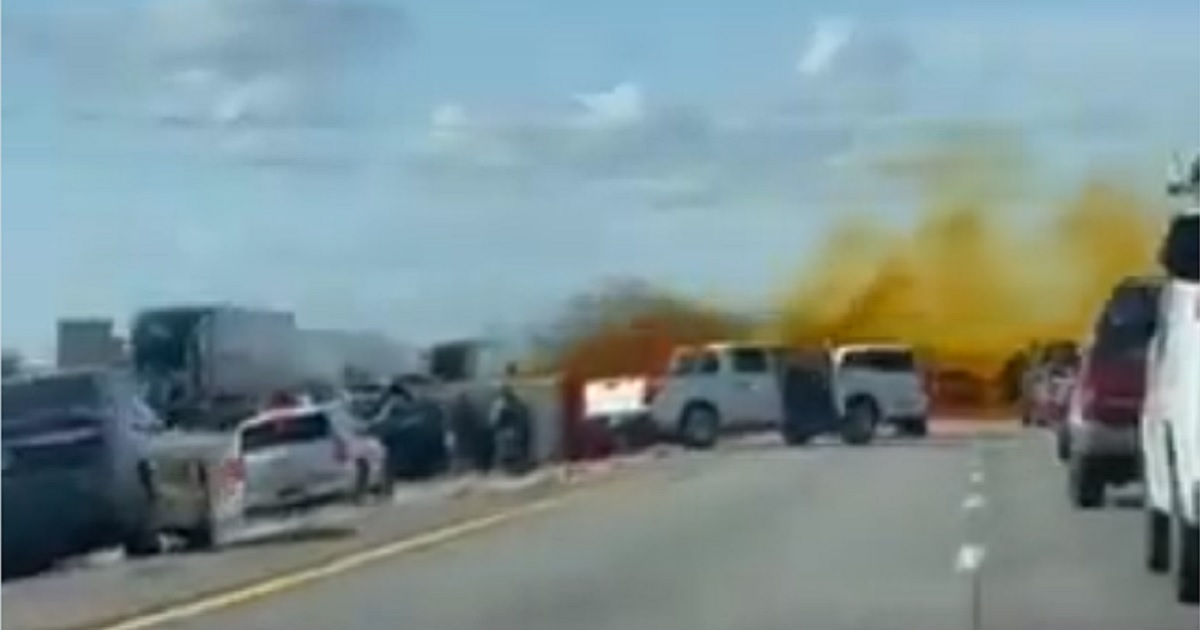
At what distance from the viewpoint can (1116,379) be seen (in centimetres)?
2977

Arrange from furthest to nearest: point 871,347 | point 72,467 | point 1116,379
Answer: point 871,347
point 1116,379
point 72,467

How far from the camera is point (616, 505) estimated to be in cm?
3644

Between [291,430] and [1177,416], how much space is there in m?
14.1

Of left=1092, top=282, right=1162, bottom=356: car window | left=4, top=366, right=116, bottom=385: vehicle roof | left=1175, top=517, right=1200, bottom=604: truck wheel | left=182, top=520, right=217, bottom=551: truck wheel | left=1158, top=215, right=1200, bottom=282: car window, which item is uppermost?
left=1158, top=215, right=1200, bottom=282: car window

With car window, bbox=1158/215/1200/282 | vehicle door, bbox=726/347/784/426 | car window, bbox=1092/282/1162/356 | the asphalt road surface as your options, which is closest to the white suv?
vehicle door, bbox=726/347/784/426

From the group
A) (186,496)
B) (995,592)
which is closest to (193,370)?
(186,496)

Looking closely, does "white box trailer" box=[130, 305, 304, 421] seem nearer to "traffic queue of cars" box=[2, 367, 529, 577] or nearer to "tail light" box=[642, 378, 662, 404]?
"traffic queue of cars" box=[2, 367, 529, 577]

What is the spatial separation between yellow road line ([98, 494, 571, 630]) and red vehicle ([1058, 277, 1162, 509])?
18.0 feet

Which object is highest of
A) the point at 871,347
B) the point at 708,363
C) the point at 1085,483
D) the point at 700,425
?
the point at 871,347

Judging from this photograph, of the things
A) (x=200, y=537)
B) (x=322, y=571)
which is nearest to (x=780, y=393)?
(x=200, y=537)

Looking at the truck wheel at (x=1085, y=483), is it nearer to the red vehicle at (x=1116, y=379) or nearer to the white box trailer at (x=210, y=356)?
the red vehicle at (x=1116, y=379)

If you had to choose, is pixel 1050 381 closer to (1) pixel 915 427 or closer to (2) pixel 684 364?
(2) pixel 684 364

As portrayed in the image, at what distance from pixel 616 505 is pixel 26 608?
47.4 ft

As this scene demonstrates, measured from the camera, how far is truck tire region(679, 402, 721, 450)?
4169 cm
